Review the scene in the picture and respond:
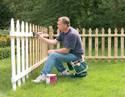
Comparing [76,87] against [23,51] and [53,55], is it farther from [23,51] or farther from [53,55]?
[23,51]

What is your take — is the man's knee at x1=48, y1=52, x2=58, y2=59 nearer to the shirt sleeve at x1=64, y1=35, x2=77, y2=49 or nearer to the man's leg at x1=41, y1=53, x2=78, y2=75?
the man's leg at x1=41, y1=53, x2=78, y2=75

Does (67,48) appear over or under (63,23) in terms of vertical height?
under

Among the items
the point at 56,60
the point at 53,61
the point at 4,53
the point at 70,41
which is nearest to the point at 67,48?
the point at 70,41

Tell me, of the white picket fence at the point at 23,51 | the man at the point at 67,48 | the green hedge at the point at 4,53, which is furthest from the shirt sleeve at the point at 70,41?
the green hedge at the point at 4,53

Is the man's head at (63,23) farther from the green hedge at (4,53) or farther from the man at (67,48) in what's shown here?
the green hedge at (4,53)

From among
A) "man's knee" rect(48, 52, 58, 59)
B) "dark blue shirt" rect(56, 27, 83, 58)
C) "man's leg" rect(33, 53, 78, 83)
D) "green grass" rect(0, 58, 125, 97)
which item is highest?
"dark blue shirt" rect(56, 27, 83, 58)

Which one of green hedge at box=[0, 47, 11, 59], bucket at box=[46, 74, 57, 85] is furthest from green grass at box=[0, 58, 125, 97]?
green hedge at box=[0, 47, 11, 59]

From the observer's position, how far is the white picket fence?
8422 millimetres

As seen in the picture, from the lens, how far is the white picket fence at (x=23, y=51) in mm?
8422

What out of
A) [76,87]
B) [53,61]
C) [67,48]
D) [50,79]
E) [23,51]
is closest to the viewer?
[76,87]

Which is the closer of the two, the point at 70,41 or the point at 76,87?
the point at 76,87

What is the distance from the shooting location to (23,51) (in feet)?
31.2

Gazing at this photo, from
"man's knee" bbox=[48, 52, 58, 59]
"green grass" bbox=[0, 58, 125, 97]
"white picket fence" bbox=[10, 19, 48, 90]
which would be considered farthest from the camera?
"man's knee" bbox=[48, 52, 58, 59]

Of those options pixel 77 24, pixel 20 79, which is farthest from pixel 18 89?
pixel 77 24
